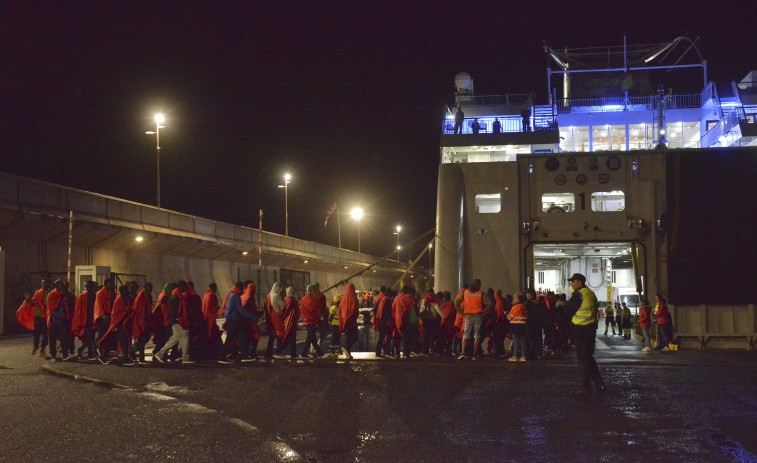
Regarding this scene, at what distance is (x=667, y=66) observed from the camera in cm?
2538

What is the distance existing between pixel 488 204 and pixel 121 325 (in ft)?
41.6

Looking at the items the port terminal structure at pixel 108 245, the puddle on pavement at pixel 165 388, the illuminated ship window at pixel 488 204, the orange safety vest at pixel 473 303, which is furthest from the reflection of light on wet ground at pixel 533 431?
the illuminated ship window at pixel 488 204

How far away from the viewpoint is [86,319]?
43.0ft

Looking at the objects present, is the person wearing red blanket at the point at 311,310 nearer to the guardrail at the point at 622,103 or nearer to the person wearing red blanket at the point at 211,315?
the person wearing red blanket at the point at 211,315

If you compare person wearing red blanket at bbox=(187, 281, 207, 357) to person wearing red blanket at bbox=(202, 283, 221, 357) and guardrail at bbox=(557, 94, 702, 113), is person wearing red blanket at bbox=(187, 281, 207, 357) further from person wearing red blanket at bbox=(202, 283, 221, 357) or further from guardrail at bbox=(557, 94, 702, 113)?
guardrail at bbox=(557, 94, 702, 113)

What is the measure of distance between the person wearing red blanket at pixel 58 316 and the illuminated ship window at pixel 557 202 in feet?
42.7

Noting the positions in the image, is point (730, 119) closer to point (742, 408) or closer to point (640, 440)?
point (742, 408)

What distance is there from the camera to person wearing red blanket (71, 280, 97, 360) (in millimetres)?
12992

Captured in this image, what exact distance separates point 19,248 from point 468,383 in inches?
669

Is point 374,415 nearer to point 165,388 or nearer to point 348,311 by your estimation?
point 165,388

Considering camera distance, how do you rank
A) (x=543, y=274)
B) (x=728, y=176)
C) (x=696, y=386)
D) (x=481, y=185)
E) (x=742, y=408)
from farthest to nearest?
(x=543, y=274) < (x=481, y=185) < (x=728, y=176) < (x=696, y=386) < (x=742, y=408)

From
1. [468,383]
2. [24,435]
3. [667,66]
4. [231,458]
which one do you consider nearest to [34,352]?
[24,435]

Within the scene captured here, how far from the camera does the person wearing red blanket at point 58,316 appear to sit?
42.0 ft

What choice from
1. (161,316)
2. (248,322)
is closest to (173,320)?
(161,316)
